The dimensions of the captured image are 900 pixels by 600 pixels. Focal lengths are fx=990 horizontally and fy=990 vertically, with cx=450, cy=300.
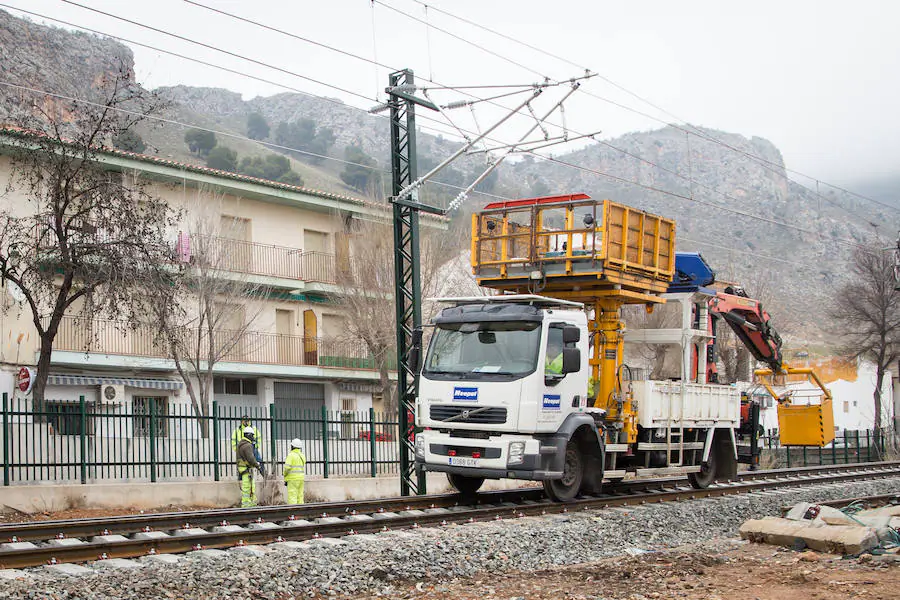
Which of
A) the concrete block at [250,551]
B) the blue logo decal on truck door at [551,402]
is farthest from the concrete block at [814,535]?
the concrete block at [250,551]

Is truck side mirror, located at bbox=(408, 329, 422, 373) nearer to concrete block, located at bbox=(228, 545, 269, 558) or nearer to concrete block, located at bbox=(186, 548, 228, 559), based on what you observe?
concrete block, located at bbox=(228, 545, 269, 558)

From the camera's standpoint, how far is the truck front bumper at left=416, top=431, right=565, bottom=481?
1435 centimetres

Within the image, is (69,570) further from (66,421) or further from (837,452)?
(837,452)

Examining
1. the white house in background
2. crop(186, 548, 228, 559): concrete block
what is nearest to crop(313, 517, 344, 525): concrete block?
crop(186, 548, 228, 559): concrete block

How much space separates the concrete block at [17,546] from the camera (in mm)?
10000

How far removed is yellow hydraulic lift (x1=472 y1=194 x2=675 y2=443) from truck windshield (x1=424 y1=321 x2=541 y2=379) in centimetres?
195

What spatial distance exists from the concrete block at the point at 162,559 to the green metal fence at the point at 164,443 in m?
7.62

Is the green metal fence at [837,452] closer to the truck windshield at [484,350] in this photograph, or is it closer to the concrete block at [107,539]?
the truck windshield at [484,350]

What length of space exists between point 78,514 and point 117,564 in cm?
777

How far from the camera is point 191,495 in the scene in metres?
19.0

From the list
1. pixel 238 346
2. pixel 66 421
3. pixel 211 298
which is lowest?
pixel 66 421

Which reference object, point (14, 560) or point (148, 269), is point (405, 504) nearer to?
point (14, 560)

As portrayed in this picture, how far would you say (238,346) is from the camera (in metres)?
35.0

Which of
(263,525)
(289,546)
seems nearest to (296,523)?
(263,525)
